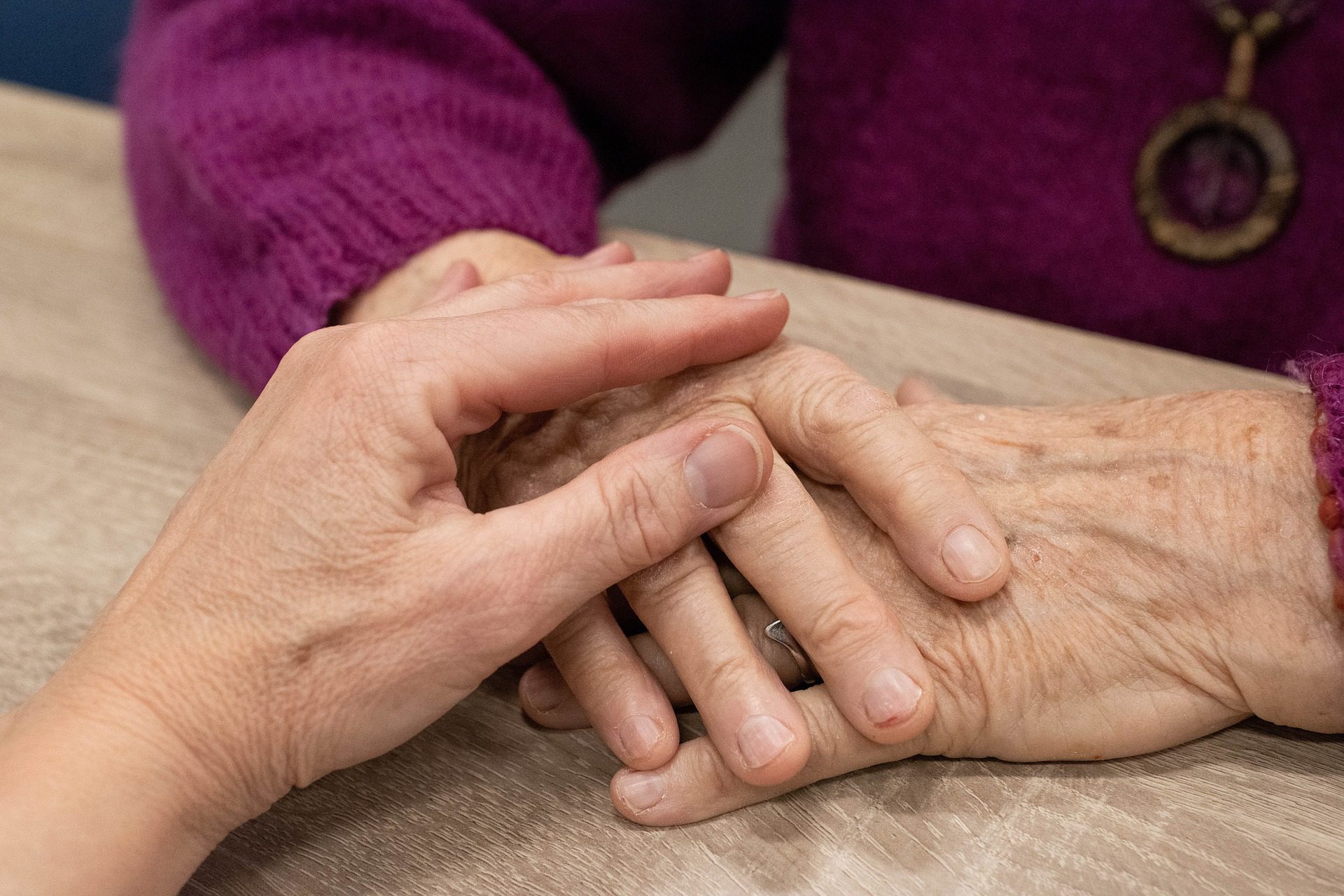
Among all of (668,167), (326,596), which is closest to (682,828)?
(326,596)

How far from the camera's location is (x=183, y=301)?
98 centimetres

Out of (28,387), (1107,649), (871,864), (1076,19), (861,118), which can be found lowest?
(28,387)

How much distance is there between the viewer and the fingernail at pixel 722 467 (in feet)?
1.83

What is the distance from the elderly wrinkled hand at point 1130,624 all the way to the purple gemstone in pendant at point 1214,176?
35cm

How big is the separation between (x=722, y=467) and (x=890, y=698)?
16 centimetres

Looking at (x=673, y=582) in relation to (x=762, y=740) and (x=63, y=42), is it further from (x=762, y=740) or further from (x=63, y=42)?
(x=63, y=42)

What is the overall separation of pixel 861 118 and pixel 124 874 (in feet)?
3.05

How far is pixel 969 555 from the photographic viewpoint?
0.58 meters

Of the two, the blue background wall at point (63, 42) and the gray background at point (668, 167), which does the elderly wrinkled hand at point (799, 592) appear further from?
the blue background wall at point (63, 42)

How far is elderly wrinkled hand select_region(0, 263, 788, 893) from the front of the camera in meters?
0.50

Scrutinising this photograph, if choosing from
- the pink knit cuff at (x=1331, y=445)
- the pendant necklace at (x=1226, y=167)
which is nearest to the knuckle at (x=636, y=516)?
the pink knit cuff at (x=1331, y=445)

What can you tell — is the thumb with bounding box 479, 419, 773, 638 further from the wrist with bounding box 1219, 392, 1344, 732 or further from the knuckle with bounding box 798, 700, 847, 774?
the wrist with bounding box 1219, 392, 1344, 732

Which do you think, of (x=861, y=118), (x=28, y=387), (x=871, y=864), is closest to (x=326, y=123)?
(x=28, y=387)

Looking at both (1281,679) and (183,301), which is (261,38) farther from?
(1281,679)
